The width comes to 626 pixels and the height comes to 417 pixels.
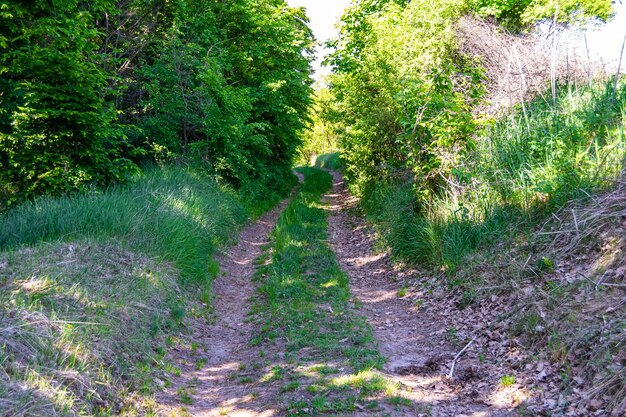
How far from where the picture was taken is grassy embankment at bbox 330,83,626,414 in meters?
4.69

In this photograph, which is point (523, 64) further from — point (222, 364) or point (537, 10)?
point (222, 364)

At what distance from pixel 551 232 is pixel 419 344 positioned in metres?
2.25


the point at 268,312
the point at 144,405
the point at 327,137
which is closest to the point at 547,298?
the point at 268,312

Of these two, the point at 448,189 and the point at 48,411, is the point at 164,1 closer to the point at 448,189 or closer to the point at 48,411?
the point at 448,189

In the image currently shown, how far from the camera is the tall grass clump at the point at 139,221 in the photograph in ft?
24.3

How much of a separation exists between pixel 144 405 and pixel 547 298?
4.47 m

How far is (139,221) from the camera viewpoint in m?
8.17

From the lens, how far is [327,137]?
5753 centimetres

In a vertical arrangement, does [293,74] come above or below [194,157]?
above

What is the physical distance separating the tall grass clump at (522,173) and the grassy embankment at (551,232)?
2 centimetres

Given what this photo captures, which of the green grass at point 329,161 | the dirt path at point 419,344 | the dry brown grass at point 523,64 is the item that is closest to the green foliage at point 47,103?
the dirt path at point 419,344

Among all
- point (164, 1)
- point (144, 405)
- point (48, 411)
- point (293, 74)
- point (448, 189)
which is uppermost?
point (164, 1)

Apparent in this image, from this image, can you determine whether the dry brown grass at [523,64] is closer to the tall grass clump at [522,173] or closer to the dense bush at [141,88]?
the tall grass clump at [522,173]

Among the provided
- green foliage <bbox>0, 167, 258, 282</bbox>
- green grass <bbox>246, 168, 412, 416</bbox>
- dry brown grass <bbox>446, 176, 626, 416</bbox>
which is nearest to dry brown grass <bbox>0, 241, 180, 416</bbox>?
green foliage <bbox>0, 167, 258, 282</bbox>
